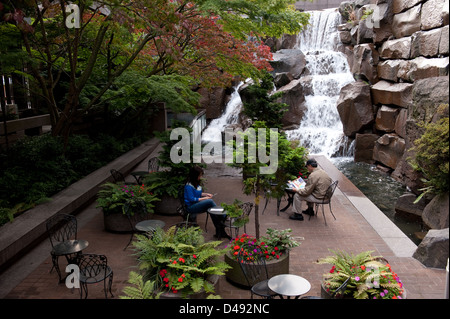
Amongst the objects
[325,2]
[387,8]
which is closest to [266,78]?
[387,8]

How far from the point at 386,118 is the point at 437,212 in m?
10.5

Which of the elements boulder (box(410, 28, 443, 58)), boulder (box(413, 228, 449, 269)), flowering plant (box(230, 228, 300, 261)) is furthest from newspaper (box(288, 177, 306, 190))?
boulder (box(410, 28, 443, 58))

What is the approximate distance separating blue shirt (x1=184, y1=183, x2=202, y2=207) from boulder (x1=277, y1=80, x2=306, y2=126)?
16.3 m

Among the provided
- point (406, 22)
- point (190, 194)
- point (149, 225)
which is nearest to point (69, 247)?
point (149, 225)

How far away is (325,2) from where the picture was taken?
128ft

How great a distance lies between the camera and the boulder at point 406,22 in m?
17.5

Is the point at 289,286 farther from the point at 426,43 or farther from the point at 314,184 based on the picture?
the point at 426,43

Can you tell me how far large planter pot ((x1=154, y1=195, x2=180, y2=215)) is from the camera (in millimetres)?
9711

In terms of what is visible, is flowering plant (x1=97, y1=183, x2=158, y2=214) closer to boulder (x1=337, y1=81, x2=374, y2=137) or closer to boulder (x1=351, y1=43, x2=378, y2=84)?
boulder (x1=337, y1=81, x2=374, y2=137)

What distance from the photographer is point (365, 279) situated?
16.8ft

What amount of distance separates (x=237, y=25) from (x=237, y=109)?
17.1m

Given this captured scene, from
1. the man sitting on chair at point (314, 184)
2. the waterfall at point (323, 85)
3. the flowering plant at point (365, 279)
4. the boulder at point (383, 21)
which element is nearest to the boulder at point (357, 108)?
the waterfall at point (323, 85)

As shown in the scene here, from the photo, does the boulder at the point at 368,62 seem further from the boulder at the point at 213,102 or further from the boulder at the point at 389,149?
the boulder at the point at 213,102

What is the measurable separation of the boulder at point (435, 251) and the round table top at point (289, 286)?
3.07 m
